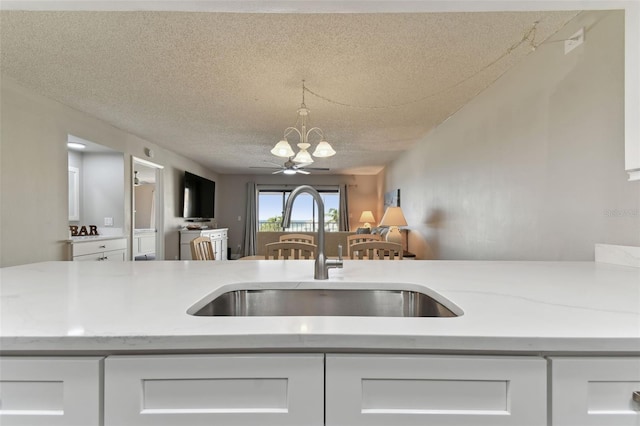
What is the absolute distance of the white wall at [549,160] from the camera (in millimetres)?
1522

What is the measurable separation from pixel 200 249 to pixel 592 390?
244 centimetres

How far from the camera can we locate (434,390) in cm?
59

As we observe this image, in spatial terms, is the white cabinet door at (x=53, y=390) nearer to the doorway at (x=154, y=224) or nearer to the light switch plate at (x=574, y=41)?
the light switch plate at (x=574, y=41)

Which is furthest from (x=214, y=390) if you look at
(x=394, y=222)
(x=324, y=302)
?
(x=394, y=222)

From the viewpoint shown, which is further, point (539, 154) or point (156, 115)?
point (156, 115)

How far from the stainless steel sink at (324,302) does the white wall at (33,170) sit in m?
2.80

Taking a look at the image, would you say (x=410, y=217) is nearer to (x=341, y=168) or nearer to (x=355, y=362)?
(x=341, y=168)

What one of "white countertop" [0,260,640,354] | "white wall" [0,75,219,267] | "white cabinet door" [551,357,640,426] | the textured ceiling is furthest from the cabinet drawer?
"white cabinet door" [551,357,640,426]

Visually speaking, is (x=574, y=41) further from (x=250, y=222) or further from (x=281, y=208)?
(x=250, y=222)

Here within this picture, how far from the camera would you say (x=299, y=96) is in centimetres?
302

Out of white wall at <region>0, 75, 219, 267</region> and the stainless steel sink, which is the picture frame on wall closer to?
A: white wall at <region>0, 75, 219, 267</region>

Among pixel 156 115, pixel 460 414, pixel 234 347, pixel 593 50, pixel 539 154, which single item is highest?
pixel 156 115

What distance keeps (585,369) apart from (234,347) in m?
0.66

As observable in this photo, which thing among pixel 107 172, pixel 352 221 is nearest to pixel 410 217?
pixel 352 221
